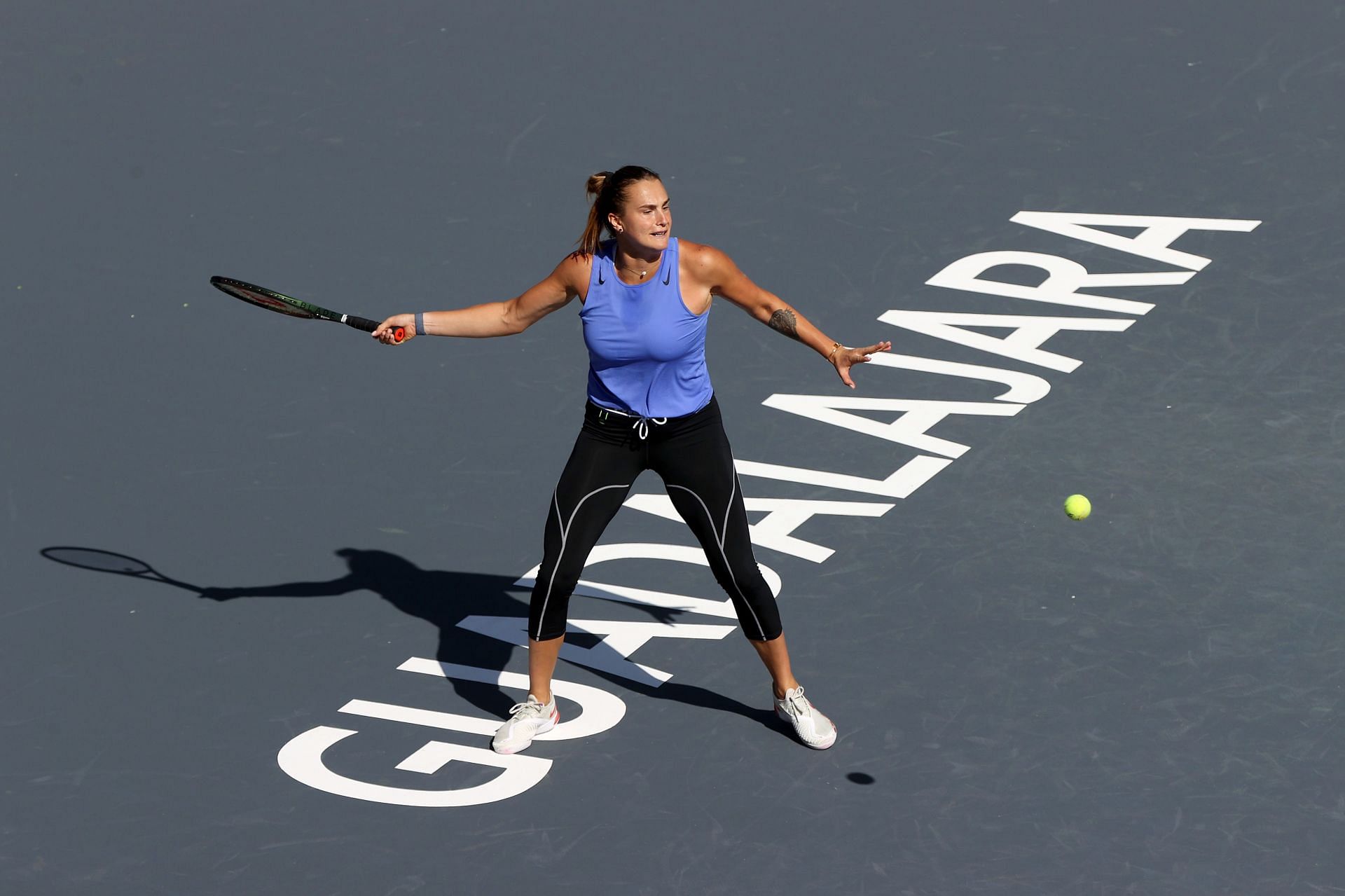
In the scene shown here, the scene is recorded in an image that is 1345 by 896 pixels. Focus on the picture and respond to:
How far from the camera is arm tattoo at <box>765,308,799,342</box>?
8.16 m

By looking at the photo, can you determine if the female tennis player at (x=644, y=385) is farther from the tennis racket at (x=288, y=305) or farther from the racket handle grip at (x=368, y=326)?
the tennis racket at (x=288, y=305)

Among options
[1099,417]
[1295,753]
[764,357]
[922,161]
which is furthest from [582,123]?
[1295,753]

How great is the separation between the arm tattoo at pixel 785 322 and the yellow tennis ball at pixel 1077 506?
215 centimetres

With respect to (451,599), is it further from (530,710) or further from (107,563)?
(107,563)

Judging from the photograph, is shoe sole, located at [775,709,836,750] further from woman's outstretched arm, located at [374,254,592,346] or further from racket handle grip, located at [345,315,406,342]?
racket handle grip, located at [345,315,406,342]

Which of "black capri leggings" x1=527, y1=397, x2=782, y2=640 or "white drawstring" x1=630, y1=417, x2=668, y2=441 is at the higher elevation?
"white drawstring" x1=630, y1=417, x2=668, y2=441

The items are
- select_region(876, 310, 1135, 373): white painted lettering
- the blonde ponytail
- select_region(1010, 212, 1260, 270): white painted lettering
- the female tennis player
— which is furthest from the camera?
select_region(1010, 212, 1260, 270): white painted lettering

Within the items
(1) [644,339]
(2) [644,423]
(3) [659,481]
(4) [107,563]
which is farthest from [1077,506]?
(4) [107,563]

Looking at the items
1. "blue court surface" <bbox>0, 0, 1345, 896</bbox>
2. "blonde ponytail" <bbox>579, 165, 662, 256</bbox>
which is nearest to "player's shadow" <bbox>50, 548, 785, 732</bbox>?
"blue court surface" <bbox>0, 0, 1345, 896</bbox>

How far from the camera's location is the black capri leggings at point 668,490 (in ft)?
26.8

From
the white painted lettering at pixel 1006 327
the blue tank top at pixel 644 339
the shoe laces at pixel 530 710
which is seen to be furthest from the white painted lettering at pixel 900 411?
the shoe laces at pixel 530 710

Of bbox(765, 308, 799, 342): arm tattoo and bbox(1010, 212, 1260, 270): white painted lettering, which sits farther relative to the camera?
bbox(1010, 212, 1260, 270): white painted lettering

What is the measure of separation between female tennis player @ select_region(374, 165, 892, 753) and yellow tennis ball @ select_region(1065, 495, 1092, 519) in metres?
1.97

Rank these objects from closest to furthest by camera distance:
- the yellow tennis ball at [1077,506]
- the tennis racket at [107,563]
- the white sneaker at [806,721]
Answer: the white sneaker at [806,721] → the yellow tennis ball at [1077,506] → the tennis racket at [107,563]
